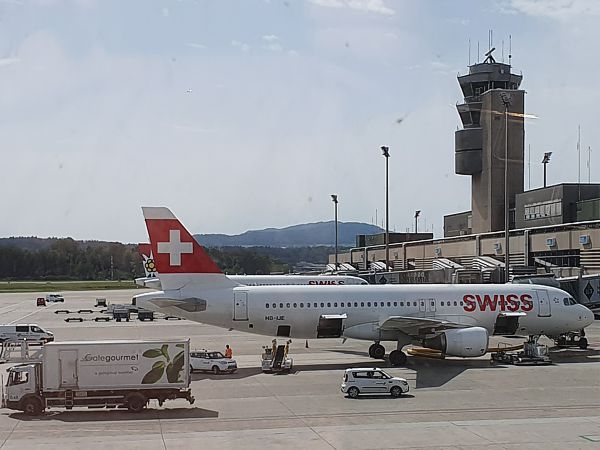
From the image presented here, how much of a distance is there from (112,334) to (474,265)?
143ft

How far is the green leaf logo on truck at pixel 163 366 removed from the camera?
2764 cm

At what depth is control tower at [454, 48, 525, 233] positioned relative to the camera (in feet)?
343

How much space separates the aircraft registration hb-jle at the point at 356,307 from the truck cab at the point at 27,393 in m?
11.5

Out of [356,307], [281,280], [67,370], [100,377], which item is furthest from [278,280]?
[67,370]

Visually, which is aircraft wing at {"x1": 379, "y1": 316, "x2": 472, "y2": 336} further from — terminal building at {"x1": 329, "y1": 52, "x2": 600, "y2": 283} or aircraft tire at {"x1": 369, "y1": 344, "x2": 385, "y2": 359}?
terminal building at {"x1": 329, "y1": 52, "x2": 600, "y2": 283}

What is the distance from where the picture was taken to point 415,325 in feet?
128

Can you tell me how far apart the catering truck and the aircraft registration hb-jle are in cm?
1053

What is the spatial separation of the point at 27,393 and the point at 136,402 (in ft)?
12.2

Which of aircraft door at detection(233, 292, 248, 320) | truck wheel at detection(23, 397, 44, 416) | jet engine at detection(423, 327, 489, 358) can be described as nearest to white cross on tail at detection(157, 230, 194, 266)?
aircraft door at detection(233, 292, 248, 320)

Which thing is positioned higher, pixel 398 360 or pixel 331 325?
pixel 331 325

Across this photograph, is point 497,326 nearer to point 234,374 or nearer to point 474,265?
point 234,374

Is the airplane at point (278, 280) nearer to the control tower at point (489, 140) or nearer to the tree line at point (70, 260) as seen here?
the control tower at point (489, 140)

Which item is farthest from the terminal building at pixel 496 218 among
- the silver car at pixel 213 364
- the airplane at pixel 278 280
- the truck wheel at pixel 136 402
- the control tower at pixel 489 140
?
the truck wheel at pixel 136 402

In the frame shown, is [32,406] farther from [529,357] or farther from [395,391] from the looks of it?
[529,357]
